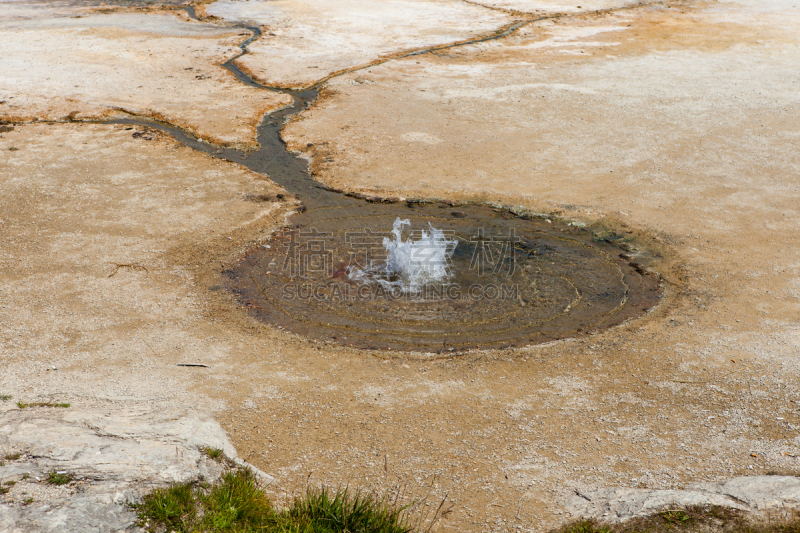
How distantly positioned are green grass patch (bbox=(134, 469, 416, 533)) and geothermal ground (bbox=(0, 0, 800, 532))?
49 cm

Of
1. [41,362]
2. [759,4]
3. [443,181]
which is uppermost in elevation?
[759,4]

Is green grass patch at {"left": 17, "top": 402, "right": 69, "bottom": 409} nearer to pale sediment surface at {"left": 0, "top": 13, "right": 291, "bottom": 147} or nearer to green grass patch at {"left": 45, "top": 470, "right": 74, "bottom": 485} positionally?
green grass patch at {"left": 45, "top": 470, "right": 74, "bottom": 485}

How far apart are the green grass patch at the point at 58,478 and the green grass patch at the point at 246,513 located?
0.45 metres

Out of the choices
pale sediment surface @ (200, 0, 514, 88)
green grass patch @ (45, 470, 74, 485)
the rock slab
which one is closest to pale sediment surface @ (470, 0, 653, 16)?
pale sediment surface @ (200, 0, 514, 88)

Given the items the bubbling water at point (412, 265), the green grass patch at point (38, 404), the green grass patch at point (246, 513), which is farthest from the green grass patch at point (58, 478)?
the bubbling water at point (412, 265)

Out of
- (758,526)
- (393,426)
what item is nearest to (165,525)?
(393,426)

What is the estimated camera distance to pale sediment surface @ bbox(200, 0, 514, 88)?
14844mm

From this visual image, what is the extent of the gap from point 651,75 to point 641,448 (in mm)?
11278

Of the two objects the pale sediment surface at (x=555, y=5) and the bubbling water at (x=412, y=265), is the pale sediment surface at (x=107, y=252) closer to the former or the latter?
the bubbling water at (x=412, y=265)

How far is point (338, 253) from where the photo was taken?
782 cm

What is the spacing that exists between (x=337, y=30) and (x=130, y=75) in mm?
6010

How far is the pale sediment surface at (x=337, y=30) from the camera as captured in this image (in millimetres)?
14844

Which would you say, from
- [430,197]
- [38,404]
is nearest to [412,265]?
[430,197]

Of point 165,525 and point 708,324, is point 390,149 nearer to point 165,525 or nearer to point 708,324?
point 708,324
